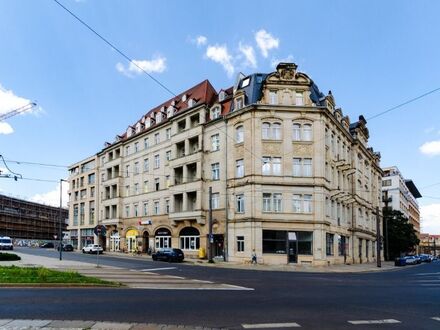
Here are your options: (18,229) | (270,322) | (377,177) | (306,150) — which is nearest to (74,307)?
(270,322)

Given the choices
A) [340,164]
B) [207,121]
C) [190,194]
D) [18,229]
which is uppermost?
[207,121]

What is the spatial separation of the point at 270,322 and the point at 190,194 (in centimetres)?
4286

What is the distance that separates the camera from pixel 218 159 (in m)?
49.0

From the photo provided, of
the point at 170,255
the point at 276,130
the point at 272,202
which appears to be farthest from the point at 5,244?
the point at 276,130

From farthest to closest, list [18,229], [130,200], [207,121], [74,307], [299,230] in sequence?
[18,229] < [130,200] < [207,121] < [299,230] < [74,307]

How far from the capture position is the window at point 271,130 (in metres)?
44.8

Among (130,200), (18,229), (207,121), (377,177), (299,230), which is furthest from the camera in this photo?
→ (18,229)

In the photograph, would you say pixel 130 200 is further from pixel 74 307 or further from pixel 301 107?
pixel 74 307

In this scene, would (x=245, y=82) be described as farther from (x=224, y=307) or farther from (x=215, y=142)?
Result: (x=224, y=307)

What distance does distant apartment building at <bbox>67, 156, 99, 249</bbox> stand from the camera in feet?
270

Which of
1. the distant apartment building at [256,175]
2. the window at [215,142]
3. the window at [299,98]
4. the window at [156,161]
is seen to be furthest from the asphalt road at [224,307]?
the window at [156,161]

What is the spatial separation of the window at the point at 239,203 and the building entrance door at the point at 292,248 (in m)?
5.38

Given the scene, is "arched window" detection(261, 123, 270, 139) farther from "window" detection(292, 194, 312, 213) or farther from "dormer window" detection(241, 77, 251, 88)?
"window" detection(292, 194, 312, 213)

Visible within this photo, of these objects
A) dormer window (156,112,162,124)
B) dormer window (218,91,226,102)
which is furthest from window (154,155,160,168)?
dormer window (218,91,226,102)
